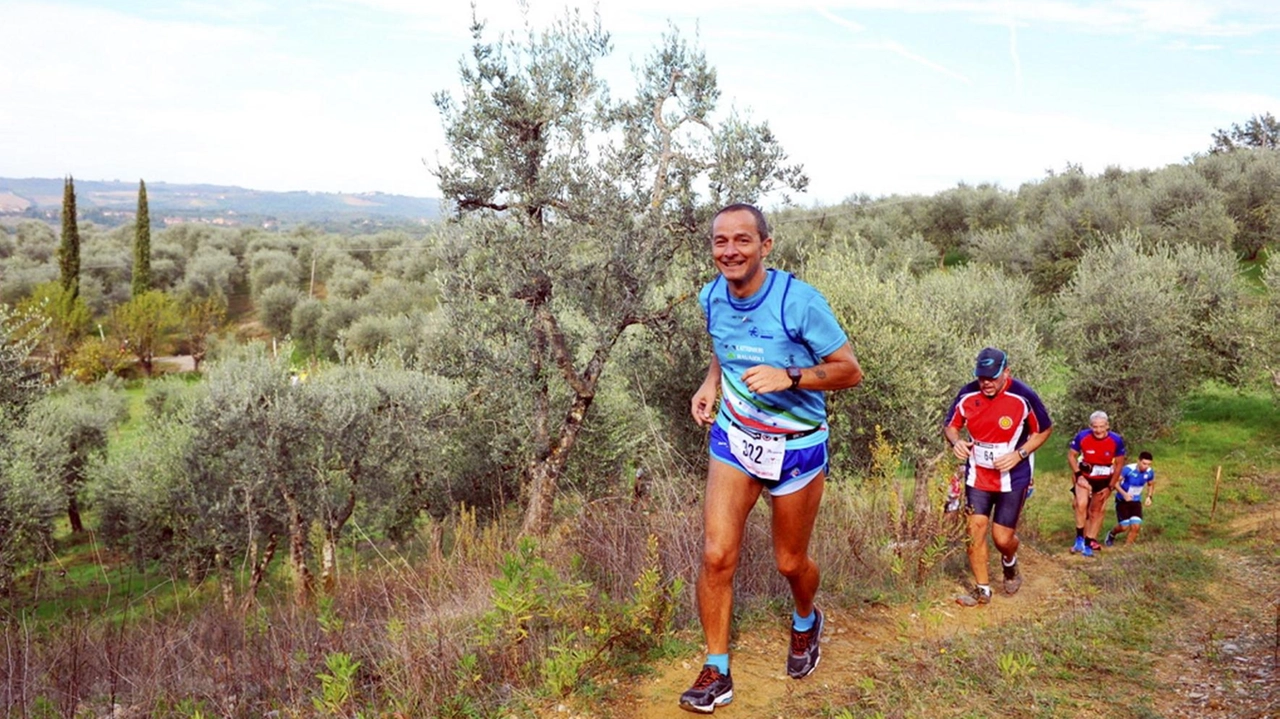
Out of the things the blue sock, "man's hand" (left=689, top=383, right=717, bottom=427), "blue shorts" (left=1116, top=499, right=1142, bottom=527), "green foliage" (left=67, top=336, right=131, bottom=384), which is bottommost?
"green foliage" (left=67, top=336, right=131, bottom=384)

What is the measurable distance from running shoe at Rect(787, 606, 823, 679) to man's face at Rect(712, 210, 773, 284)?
5.84 feet

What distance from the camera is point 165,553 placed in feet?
64.0

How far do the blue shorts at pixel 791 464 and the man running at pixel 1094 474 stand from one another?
25.5 ft

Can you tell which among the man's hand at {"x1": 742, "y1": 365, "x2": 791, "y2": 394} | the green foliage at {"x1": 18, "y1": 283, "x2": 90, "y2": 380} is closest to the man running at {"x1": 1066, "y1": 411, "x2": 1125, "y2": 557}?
the man's hand at {"x1": 742, "y1": 365, "x2": 791, "y2": 394}

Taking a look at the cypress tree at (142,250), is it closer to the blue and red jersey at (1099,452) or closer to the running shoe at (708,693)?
the blue and red jersey at (1099,452)

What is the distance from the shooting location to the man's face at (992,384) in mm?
6176

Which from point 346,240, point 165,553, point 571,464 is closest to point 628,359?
point 571,464

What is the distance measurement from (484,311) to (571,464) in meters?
5.08

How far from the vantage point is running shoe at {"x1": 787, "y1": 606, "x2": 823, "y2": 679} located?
4.09 m

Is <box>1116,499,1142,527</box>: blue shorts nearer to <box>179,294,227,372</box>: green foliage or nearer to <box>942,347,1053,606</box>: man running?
<box>942,347,1053,606</box>: man running

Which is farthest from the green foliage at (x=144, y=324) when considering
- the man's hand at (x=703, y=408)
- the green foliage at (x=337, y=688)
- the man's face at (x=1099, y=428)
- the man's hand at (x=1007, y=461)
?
the man's hand at (x=703, y=408)

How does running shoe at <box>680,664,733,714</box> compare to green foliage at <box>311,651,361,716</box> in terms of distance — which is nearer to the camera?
green foliage at <box>311,651,361,716</box>

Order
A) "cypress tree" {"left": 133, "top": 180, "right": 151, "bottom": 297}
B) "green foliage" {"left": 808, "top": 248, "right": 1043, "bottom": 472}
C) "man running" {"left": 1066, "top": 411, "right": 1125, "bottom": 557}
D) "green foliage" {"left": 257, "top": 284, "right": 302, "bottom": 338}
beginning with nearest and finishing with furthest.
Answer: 1. "man running" {"left": 1066, "top": 411, "right": 1125, "bottom": 557}
2. "green foliage" {"left": 808, "top": 248, "right": 1043, "bottom": 472}
3. "cypress tree" {"left": 133, "top": 180, "right": 151, "bottom": 297}
4. "green foliage" {"left": 257, "top": 284, "right": 302, "bottom": 338}

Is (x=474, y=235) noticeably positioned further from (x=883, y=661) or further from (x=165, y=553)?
(x=165, y=553)
